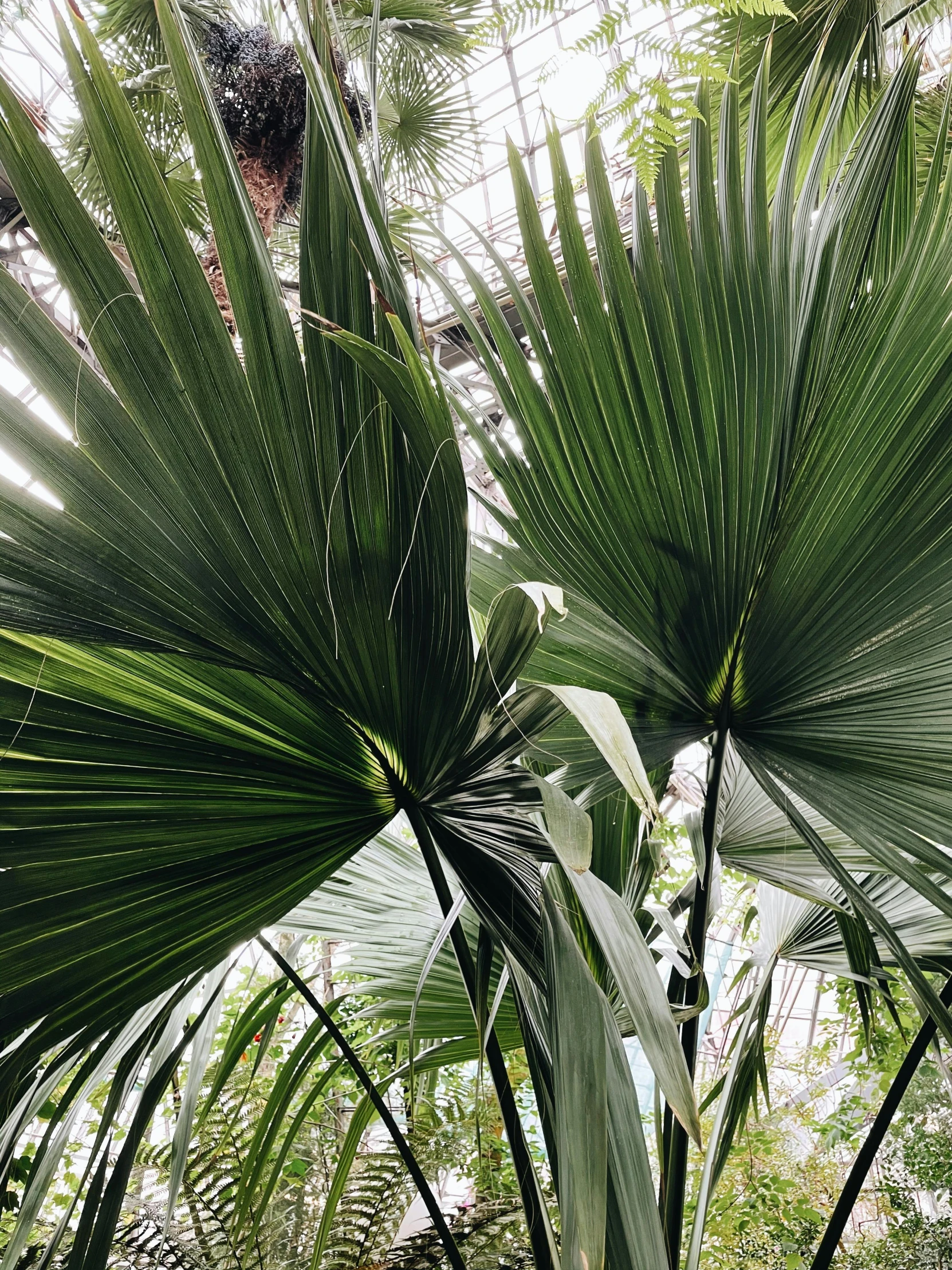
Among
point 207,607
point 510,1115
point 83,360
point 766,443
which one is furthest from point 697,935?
point 83,360

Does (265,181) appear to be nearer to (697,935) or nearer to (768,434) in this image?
(768,434)

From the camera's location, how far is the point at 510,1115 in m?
0.89

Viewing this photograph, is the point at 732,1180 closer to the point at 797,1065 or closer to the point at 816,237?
the point at 797,1065

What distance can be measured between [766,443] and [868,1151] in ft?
2.90

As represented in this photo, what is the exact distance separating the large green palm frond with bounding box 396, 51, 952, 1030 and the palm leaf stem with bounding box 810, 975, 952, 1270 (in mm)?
339

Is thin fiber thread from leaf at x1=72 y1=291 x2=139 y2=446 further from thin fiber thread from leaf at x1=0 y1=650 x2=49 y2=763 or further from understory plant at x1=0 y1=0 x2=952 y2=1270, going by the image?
thin fiber thread from leaf at x1=0 y1=650 x2=49 y2=763

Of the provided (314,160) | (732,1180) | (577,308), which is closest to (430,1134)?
(732,1180)

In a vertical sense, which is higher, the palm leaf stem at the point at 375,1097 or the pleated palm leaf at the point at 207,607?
the pleated palm leaf at the point at 207,607

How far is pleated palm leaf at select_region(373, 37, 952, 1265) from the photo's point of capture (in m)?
0.78

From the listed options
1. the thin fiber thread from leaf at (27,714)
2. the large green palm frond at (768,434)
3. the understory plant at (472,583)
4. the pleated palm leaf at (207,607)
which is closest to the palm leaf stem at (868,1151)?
the understory plant at (472,583)

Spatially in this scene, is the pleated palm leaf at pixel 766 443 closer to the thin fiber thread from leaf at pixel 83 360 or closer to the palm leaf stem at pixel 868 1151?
→ the palm leaf stem at pixel 868 1151

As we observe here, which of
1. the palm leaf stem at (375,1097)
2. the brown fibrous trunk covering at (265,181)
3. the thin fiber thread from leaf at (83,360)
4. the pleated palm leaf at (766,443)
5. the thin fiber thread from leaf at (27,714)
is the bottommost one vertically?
the palm leaf stem at (375,1097)

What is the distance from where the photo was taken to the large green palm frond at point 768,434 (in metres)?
0.78

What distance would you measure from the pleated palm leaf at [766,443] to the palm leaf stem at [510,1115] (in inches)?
6.8
